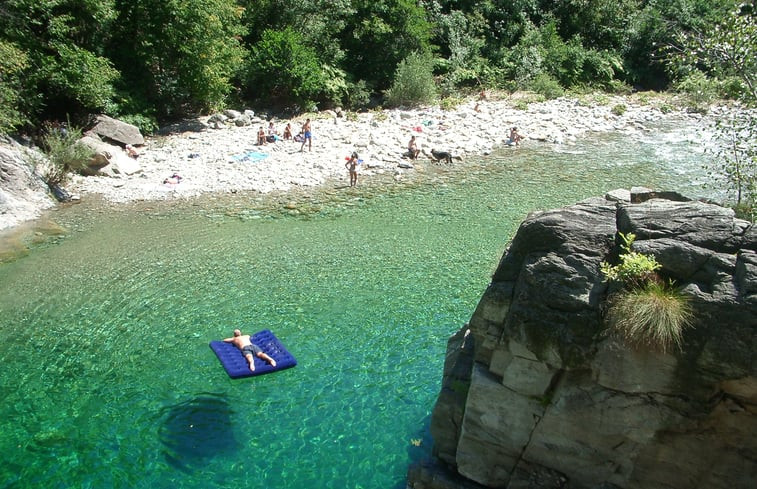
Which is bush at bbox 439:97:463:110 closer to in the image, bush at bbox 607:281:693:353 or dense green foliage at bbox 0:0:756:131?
dense green foliage at bbox 0:0:756:131

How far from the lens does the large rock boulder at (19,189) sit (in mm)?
19594

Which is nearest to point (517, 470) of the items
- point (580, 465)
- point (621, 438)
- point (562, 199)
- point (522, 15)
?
point (580, 465)

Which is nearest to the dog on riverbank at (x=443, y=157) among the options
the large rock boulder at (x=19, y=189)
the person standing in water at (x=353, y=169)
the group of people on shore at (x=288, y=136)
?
the person standing in water at (x=353, y=169)

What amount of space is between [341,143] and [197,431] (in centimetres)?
2048

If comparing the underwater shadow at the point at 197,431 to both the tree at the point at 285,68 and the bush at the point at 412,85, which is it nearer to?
the tree at the point at 285,68

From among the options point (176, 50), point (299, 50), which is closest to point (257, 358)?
point (176, 50)

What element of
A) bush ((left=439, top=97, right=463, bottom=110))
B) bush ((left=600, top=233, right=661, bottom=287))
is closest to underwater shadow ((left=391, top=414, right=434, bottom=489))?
bush ((left=600, top=233, right=661, bottom=287))

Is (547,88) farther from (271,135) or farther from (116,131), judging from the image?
(116,131)

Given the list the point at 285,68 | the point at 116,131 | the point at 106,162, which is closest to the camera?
the point at 106,162

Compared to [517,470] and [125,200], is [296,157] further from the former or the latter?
[517,470]

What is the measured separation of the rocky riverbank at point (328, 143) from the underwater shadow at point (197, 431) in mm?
13280

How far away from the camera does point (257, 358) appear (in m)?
11.4

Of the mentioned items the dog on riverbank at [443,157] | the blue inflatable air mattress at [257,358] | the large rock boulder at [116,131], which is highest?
the large rock boulder at [116,131]

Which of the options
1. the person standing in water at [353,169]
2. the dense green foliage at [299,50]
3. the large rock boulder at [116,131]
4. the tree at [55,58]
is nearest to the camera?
the tree at [55,58]
